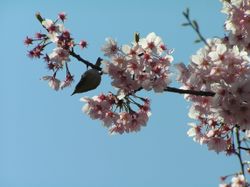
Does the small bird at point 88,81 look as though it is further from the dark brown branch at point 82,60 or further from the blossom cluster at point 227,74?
the blossom cluster at point 227,74

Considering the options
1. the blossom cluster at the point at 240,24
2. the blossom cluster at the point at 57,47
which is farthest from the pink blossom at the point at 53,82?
Answer: the blossom cluster at the point at 240,24

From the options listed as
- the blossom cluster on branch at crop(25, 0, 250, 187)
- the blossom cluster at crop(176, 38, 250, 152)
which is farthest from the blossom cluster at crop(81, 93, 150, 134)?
the blossom cluster at crop(176, 38, 250, 152)

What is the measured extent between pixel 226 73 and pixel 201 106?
40.4 inches

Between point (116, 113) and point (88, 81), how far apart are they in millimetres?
961

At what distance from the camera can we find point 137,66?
192 inches

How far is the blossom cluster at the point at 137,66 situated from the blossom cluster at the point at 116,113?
416 mm

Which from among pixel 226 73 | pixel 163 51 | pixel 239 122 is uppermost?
pixel 163 51

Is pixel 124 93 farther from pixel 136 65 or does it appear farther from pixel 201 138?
pixel 201 138

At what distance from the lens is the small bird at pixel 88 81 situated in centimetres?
466

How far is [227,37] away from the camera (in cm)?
554

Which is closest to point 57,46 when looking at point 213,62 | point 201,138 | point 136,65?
point 136,65

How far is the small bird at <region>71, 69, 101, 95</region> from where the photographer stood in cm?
466

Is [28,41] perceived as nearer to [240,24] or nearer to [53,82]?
[53,82]

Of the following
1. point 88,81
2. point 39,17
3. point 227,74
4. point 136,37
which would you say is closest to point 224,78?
point 227,74
